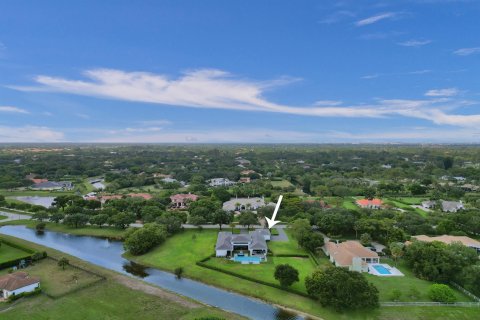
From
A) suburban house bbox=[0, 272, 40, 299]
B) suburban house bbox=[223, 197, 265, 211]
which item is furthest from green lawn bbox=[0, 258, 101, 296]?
suburban house bbox=[223, 197, 265, 211]

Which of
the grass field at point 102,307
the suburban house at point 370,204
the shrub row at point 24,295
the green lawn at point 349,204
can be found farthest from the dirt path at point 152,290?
the suburban house at point 370,204

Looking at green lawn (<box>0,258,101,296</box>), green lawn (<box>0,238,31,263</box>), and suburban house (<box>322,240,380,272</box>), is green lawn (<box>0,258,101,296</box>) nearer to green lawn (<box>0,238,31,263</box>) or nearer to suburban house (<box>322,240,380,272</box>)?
green lawn (<box>0,238,31,263</box>)

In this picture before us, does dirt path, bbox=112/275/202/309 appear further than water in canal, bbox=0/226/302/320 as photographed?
Yes

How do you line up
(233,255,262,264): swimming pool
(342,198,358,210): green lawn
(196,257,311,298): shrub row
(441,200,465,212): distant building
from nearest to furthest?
(196,257,311,298): shrub row
(233,255,262,264): swimming pool
(441,200,465,212): distant building
(342,198,358,210): green lawn

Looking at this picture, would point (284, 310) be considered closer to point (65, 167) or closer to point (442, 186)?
point (442, 186)

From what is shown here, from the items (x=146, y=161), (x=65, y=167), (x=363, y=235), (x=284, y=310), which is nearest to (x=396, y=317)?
(x=284, y=310)

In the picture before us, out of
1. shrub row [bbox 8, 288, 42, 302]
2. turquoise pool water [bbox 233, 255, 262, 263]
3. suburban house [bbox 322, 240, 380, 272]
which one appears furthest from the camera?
turquoise pool water [bbox 233, 255, 262, 263]

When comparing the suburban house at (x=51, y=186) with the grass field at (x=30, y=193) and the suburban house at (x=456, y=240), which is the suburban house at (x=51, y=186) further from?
the suburban house at (x=456, y=240)
